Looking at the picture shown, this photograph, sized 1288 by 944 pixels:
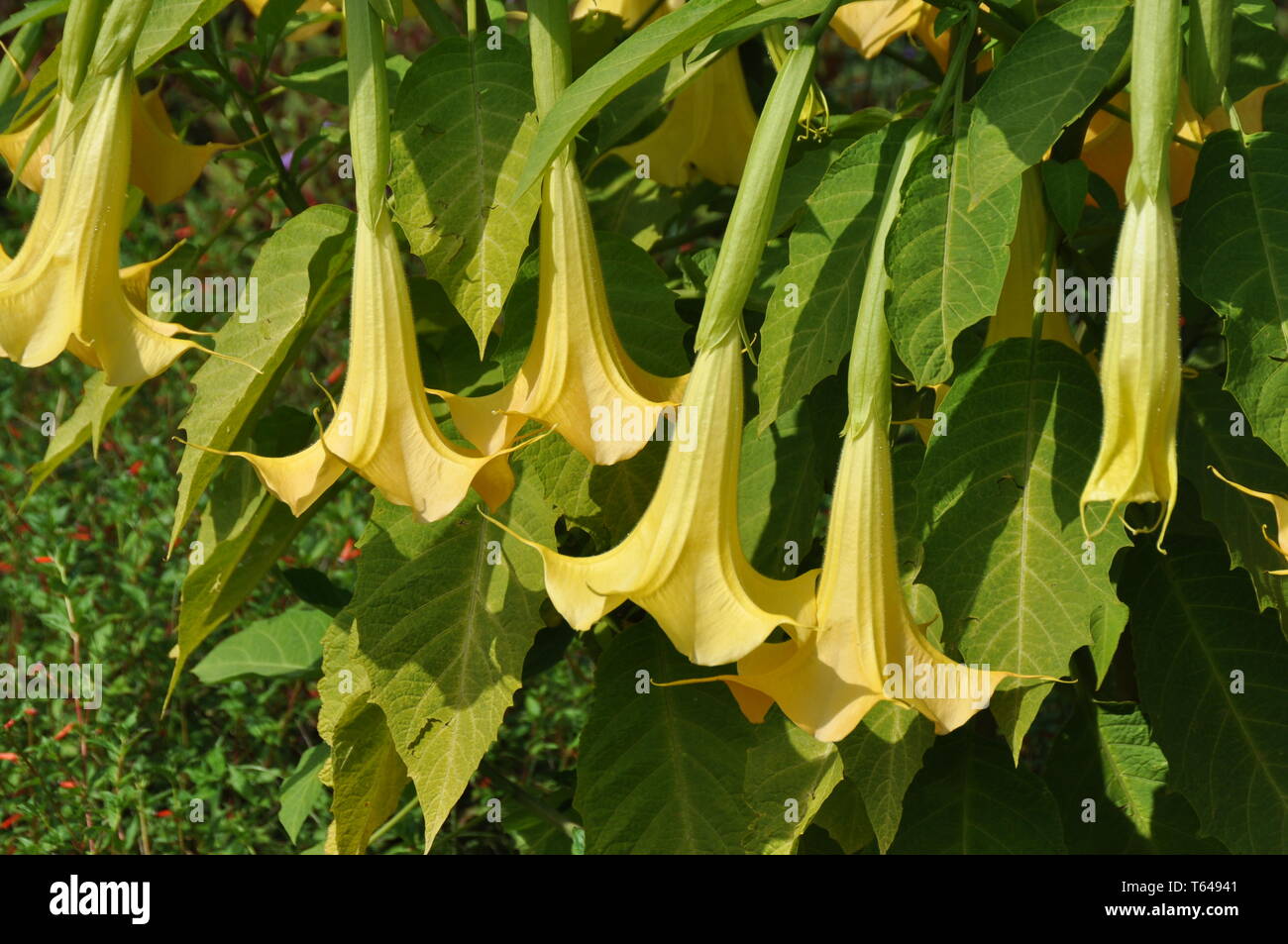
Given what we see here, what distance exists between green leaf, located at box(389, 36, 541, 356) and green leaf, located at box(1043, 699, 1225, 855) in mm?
711

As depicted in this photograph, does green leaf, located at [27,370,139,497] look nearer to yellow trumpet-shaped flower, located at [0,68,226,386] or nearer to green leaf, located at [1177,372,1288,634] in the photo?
yellow trumpet-shaped flower, located at [0,68,226,386]

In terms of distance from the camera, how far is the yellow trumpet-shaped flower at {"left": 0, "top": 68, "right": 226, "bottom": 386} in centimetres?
93

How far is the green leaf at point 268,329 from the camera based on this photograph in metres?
1.09

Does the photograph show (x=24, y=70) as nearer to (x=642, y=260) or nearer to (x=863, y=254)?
(x=642, y=260)

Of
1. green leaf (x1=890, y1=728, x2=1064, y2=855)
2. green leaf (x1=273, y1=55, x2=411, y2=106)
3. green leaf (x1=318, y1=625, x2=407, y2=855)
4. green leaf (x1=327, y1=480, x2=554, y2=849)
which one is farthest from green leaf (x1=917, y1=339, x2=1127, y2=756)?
green leaf (x1=273, y1=55, x2=411, y2=106)

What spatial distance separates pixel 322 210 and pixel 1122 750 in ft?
2.99

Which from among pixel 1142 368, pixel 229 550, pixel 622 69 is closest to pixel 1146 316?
pixel 1142 368

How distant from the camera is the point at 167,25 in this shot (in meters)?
0.95

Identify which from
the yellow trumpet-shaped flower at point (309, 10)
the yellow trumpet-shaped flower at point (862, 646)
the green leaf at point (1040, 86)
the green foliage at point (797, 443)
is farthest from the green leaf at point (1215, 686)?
the yellow trumpet-shaped flower at point (309, 10)

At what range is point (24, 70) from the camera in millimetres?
1224

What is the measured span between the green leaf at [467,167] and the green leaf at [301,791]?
0.69m

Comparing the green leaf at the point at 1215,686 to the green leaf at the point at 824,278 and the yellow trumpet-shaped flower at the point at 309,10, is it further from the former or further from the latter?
the yellow trumpet-shaped flower at the point at 309,10
